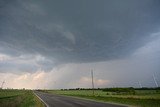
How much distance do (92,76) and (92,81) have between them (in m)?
2.29

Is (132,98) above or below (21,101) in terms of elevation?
above

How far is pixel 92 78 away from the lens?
86.9 m

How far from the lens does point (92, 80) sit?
86.4 m

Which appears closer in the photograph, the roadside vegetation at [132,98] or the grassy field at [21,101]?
the roadside vegetation at [132,98]

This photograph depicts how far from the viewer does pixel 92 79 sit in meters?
86.6

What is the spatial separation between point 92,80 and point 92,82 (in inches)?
33.9

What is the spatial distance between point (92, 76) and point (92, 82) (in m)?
2.72

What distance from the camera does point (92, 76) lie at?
287 ft

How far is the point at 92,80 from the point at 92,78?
0.91 m

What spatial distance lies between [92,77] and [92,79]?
0.97 m

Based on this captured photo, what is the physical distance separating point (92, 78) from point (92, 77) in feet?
1.64

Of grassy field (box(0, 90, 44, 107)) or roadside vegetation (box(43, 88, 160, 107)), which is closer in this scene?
roadside vegetation (box(43, 88, 160, 107))

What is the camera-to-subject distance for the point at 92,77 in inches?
3433

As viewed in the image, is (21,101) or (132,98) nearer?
(132,98)
